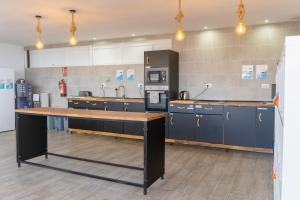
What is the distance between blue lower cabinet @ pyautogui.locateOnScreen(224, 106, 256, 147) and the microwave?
1.55 m

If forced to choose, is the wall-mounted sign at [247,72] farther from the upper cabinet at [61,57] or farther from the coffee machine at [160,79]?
→ the upper cabinet at [61,57]

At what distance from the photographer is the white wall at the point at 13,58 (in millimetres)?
7852

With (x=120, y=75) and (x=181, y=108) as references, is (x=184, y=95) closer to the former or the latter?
(x=181, y=108)

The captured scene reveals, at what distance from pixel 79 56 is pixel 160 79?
3118mm

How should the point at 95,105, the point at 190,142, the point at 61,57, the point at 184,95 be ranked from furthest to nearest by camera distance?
the point at 61,57, the point at 95,105, the point at 184,95, the point at 190,142

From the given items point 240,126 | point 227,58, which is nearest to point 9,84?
point 227,58

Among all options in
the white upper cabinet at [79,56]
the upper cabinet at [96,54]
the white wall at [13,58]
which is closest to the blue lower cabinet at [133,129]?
the upper cabinet at [96,54]

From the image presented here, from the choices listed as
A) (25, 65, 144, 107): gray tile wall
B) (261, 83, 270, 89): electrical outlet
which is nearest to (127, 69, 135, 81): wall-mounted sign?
(25, 65, 144, 107): gray tile wall

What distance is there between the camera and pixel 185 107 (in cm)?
545

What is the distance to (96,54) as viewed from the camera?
734cm

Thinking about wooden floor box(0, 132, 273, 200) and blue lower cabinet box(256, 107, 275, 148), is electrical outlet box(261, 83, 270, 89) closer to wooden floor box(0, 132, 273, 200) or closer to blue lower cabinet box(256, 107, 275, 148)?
blue lower cabinet box(256, 107, 275, 148)

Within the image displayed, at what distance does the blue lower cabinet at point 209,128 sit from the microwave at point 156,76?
116 centimetres

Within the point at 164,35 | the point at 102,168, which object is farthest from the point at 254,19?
the point at 102,168

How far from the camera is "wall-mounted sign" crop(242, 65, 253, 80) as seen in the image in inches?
214
